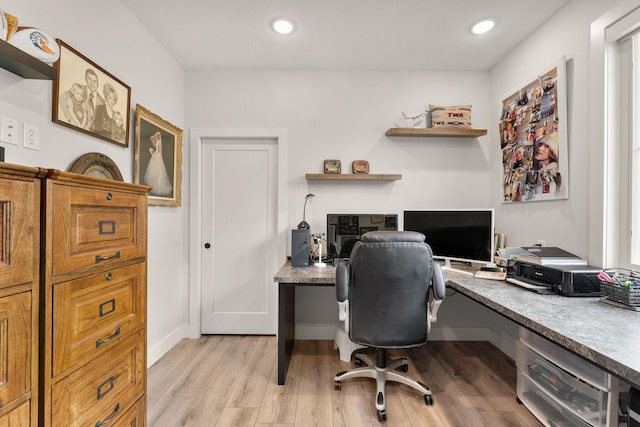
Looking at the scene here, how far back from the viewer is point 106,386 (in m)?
1.17

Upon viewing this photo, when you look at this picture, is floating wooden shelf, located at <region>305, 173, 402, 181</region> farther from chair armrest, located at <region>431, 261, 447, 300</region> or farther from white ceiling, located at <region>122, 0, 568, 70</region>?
chair armrest, located at <region>431, 261, 447, 300</region>

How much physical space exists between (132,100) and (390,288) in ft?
7.28

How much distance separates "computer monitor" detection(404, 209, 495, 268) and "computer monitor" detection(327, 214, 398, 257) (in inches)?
6.7

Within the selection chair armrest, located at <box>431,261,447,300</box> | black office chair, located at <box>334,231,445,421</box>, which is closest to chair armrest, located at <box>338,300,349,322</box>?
black office chair, located at <box>334,231,445,421</box>

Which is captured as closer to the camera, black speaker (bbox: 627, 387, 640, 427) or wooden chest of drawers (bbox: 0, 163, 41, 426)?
wooden chest of drawers (bbox: 0, 163, 41, 426)

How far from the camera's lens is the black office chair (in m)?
1.67

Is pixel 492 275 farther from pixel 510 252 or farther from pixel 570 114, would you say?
pixel 570 114

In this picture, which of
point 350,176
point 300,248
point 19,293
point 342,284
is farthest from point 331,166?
point 19,293

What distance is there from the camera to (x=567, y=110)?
1950 millimetres

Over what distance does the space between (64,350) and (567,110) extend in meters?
2.91

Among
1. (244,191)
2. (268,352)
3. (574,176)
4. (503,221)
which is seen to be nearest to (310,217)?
(244,191)

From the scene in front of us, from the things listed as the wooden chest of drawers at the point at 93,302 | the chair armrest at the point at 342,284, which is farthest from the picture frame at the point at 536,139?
the wooden chest of drawers at the point at 93,302

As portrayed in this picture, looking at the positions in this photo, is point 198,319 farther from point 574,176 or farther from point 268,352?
point 574,176

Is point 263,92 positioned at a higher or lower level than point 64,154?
higher
